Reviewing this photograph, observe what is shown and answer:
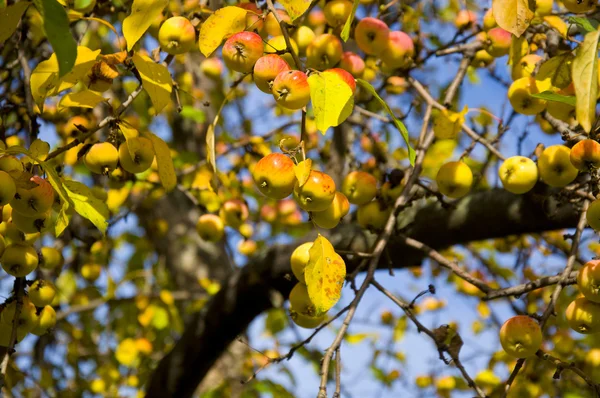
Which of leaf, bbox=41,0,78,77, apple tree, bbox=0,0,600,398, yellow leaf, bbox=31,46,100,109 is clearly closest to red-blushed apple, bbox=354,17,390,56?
apple tree, bbox=0,0,600,398

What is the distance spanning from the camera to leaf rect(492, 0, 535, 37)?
1.01m

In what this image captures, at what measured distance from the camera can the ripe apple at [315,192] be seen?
0.94 meters

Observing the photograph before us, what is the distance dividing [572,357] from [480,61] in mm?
938

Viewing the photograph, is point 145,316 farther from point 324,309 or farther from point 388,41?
point 324,309

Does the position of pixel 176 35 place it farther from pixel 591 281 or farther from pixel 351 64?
pixel 591 281

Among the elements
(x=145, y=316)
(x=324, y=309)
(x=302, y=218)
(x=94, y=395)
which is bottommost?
(x=324, y=309)

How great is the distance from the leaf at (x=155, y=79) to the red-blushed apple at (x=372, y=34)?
1.93 ft

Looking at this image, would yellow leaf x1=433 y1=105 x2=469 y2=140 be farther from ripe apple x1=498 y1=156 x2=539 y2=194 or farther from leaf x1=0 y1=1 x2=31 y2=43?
leaf x1=0 y1=1 x2=31 y2=43

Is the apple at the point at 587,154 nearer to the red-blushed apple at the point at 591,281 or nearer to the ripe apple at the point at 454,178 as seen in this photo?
the red-blushed apple at the point at 591,281

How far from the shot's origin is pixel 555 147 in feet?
4.07

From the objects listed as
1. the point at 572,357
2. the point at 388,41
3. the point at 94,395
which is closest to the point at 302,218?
the point at 94,395

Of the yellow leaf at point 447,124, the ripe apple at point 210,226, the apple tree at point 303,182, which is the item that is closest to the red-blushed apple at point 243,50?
the apple tree at point 303,182

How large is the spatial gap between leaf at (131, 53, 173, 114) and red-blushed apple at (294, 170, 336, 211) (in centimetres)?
28

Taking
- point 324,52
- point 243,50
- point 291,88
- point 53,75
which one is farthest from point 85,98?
point 324,52
